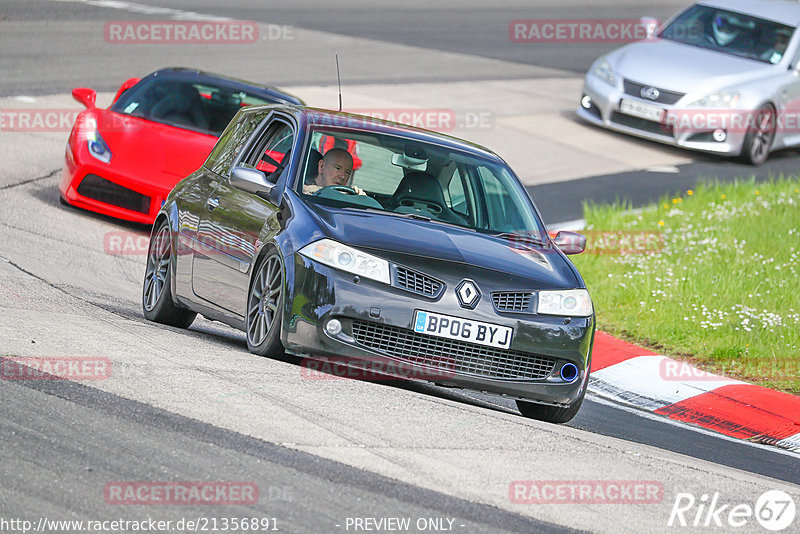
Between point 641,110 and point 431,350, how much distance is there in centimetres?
1231

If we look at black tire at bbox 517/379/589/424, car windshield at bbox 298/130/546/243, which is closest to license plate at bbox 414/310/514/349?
black tire at bbox 517/379/589/424

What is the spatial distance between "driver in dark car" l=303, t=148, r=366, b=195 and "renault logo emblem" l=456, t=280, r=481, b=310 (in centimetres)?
119

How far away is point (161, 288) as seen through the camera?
9.21m

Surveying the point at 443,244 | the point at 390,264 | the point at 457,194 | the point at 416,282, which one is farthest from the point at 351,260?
the point at 457,194

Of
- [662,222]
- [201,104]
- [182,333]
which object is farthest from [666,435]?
[201,104]

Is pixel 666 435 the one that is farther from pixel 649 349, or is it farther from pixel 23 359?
pixel 23 359

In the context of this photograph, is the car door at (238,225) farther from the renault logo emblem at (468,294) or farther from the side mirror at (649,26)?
the side mirror at (649,26)

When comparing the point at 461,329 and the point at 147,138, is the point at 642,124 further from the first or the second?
the point at 461,329

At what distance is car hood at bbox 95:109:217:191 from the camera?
1243cm

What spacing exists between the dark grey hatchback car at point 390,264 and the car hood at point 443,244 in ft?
0.04

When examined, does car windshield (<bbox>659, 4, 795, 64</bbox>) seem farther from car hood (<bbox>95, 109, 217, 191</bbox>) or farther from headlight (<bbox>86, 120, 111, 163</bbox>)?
headlight (<bbox>86, 120, 111, 163</bbox>)

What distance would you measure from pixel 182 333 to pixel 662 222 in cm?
680

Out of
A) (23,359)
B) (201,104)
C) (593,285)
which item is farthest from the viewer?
(201,104)

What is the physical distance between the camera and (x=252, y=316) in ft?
25.2
